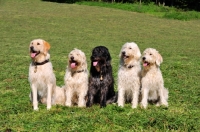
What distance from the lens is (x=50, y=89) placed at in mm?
7266

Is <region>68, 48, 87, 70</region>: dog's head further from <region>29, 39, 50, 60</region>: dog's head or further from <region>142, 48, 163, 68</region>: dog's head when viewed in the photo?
<region>142, 48, 163, 68</region>: dog's head

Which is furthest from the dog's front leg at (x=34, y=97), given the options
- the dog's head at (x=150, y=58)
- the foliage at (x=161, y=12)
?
the foliage at (x=161, y=12)

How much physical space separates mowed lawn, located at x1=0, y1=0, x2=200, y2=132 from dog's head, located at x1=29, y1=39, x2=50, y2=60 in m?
1.14

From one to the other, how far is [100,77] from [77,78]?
51cm

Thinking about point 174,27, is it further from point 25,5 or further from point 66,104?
point 66,104

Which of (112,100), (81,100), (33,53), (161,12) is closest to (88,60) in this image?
(112,100)

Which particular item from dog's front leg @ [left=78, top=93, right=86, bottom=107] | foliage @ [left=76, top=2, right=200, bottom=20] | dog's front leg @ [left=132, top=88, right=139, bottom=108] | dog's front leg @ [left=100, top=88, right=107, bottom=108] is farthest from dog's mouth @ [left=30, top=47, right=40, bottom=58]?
foliage @ [left=76, top=2, right=200, bottom=20]

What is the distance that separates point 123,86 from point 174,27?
2566cm

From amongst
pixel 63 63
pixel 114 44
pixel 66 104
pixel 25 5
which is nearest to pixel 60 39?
pixel 114 44

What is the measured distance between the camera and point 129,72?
733 cm

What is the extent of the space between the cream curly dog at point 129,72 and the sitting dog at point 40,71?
154 cm

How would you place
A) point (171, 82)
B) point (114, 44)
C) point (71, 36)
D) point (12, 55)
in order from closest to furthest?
point (171, 82) < point (12, 55) < point (114, 44) < point (71, 36)

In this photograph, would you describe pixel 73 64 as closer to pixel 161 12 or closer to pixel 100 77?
pixel 100 77

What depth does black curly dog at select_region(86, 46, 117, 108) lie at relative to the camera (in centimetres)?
721
